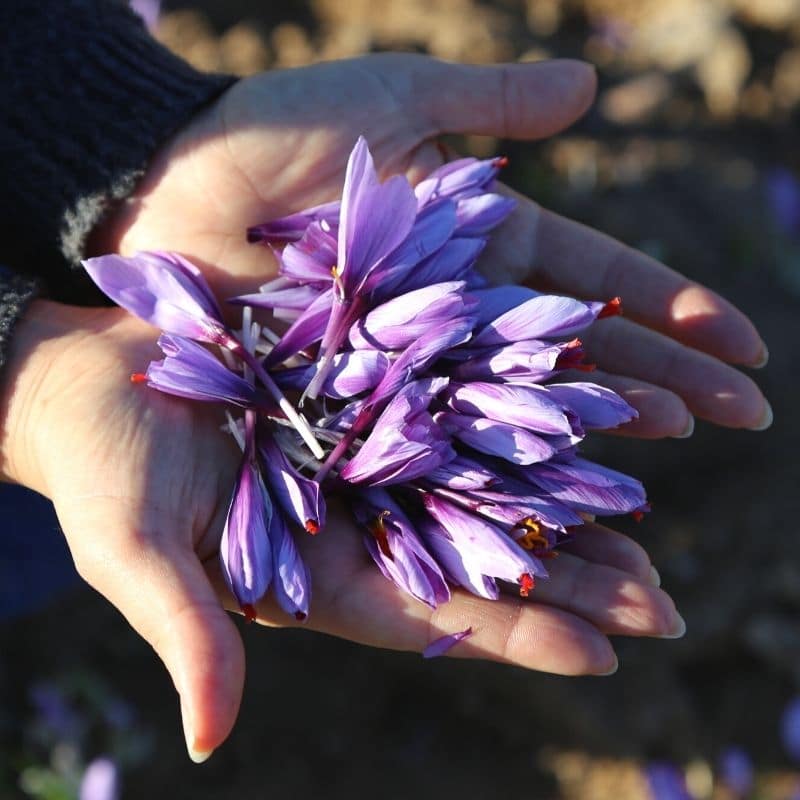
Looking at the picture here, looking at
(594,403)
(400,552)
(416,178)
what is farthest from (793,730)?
(416,178)

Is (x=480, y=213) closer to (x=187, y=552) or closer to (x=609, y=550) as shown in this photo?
(x=609, y=550)

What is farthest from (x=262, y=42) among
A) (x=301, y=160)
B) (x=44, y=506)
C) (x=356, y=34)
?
(x=44, y=506)

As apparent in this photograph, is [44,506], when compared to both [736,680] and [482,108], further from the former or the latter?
[736,680]

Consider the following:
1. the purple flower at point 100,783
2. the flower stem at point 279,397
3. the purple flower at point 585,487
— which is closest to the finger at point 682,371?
the purple flower at point 585,487

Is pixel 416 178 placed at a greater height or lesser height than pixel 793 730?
greater

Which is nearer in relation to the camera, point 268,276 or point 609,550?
point 609,550

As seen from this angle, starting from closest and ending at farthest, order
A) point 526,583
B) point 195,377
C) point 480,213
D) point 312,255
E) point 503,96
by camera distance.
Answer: point 526,583, point 195,377, point 312,255, point 480,213, point 503,96

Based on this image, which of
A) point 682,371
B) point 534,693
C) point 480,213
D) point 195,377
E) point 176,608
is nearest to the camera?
point 176,608

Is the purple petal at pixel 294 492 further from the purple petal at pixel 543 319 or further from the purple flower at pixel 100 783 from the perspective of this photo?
the purple flower at pixel 100 783
